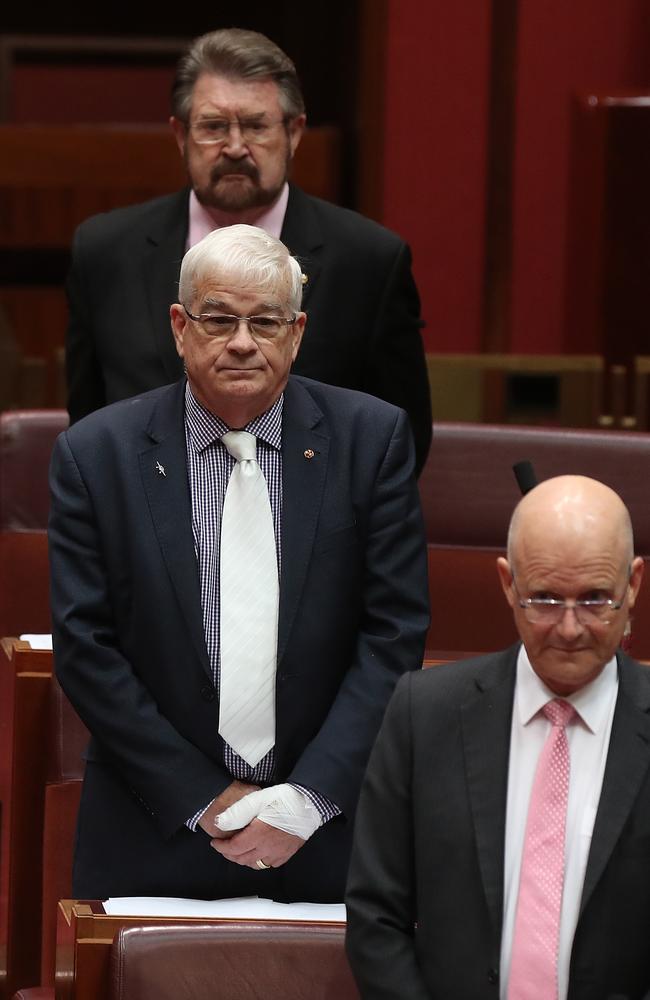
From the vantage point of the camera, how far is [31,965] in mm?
2611

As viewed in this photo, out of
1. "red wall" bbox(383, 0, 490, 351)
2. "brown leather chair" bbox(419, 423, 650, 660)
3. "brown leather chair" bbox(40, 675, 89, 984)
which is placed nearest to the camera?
"brown leather chair" bbox(40, 675, 89, 984)

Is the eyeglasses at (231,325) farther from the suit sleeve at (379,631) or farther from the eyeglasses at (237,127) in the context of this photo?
the eyeglasses at (237,127)

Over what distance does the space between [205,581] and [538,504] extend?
0.54m

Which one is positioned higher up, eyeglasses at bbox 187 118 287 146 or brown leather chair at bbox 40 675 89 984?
eyeglasses at bbox 187 118 287 146

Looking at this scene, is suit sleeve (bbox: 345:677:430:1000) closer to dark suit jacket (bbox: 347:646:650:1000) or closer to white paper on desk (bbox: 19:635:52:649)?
dark suit jacket (bbox: 347:646:650:1000)

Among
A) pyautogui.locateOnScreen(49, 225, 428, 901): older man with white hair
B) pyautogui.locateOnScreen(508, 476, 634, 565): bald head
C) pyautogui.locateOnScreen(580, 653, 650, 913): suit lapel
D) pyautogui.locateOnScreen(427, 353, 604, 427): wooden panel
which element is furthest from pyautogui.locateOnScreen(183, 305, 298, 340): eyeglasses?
pyautogui.locateOnScreen(427, 353, 604, 427): wooden panel

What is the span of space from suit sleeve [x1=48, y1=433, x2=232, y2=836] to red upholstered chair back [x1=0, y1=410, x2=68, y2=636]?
3.57 feet

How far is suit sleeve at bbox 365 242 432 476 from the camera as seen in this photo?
8.61 ft

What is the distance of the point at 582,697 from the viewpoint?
168 cm

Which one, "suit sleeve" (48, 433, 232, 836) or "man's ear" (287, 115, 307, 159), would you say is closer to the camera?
"suit sleeve" (48, 433, 232, 836)

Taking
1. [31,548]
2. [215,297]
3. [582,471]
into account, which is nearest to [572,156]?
[582,471]

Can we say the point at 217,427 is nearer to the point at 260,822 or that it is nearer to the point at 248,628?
the point at 248,628

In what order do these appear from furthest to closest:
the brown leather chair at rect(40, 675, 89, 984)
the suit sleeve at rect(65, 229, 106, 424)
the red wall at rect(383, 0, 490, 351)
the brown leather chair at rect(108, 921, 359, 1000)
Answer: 1. the red wall at rect(383, 0, 490, 351)
2. the suit sleeve at rect(65, 229, 106, 424)
3. the brown leather chair at rect(40, 675, 89, 984)
4. the brown leather chair at rect(108, 921, 359, 1000)

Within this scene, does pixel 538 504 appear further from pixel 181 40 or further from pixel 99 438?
pixel 181 40
